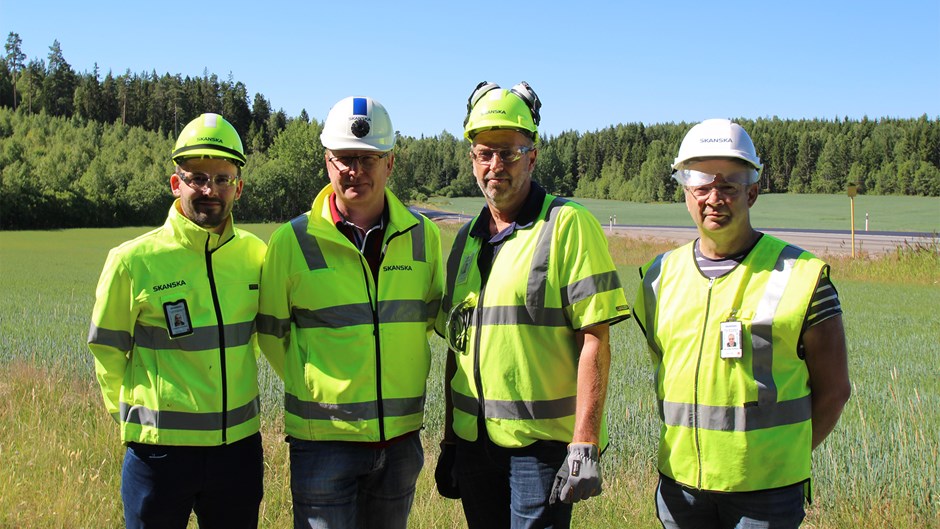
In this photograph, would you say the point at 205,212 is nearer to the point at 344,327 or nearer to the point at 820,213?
the point at 344,327

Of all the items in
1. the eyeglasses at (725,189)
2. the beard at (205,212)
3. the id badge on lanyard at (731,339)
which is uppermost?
the eyeglasses at (725,189)

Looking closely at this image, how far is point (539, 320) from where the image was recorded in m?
3.00

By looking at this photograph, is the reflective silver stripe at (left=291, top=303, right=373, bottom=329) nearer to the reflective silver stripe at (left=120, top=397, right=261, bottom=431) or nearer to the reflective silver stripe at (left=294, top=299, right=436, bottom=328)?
the reflective silver stripe at (left=294, top=299, right=436, bottom=328)

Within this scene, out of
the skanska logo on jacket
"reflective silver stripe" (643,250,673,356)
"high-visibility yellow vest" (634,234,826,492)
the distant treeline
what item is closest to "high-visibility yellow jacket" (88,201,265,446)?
the skanska logo on jacket

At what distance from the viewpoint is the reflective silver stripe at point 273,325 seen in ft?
11.2

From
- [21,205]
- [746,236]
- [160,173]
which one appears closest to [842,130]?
[160,173]

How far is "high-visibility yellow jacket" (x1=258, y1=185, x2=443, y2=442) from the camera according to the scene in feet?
10.6

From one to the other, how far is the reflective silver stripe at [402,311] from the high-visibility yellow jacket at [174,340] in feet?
2.27

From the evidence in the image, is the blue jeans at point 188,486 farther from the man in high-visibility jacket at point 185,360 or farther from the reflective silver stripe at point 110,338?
the reflective silver stripe at point 110,338

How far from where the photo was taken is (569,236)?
299 centimetres

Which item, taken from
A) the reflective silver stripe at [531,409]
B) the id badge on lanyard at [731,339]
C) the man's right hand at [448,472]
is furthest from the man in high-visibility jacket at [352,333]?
the id badge on lanyard at [731,339]

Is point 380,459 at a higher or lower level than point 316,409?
lower

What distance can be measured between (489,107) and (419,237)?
0.78m

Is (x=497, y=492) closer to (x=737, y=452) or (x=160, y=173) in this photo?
(x=737, y=452)
